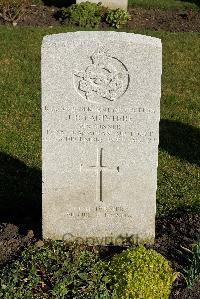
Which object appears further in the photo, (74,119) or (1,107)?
(1,107)

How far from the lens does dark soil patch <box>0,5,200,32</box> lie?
552 inches

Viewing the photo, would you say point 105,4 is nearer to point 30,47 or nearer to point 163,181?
point 30,47

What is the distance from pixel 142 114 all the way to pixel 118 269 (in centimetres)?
129

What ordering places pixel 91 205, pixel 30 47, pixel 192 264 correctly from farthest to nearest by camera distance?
pixel 30 47
pixel 91 205
pixel 192 264

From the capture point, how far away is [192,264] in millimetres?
5152

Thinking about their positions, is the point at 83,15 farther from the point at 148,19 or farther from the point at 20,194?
the point at 20,194

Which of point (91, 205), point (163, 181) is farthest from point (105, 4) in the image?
point (91, 205)

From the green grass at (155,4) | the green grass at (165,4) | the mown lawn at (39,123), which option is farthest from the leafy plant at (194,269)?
the green grass at (165,4)

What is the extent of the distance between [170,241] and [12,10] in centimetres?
946

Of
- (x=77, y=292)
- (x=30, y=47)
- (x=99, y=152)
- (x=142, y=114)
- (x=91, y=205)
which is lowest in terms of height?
(x=77, y=292)

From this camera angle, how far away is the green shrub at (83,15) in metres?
13.8

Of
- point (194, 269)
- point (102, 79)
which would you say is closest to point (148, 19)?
point (102, 79)

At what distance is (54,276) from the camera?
16.2 ft

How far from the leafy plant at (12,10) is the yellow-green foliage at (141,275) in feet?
31.7
